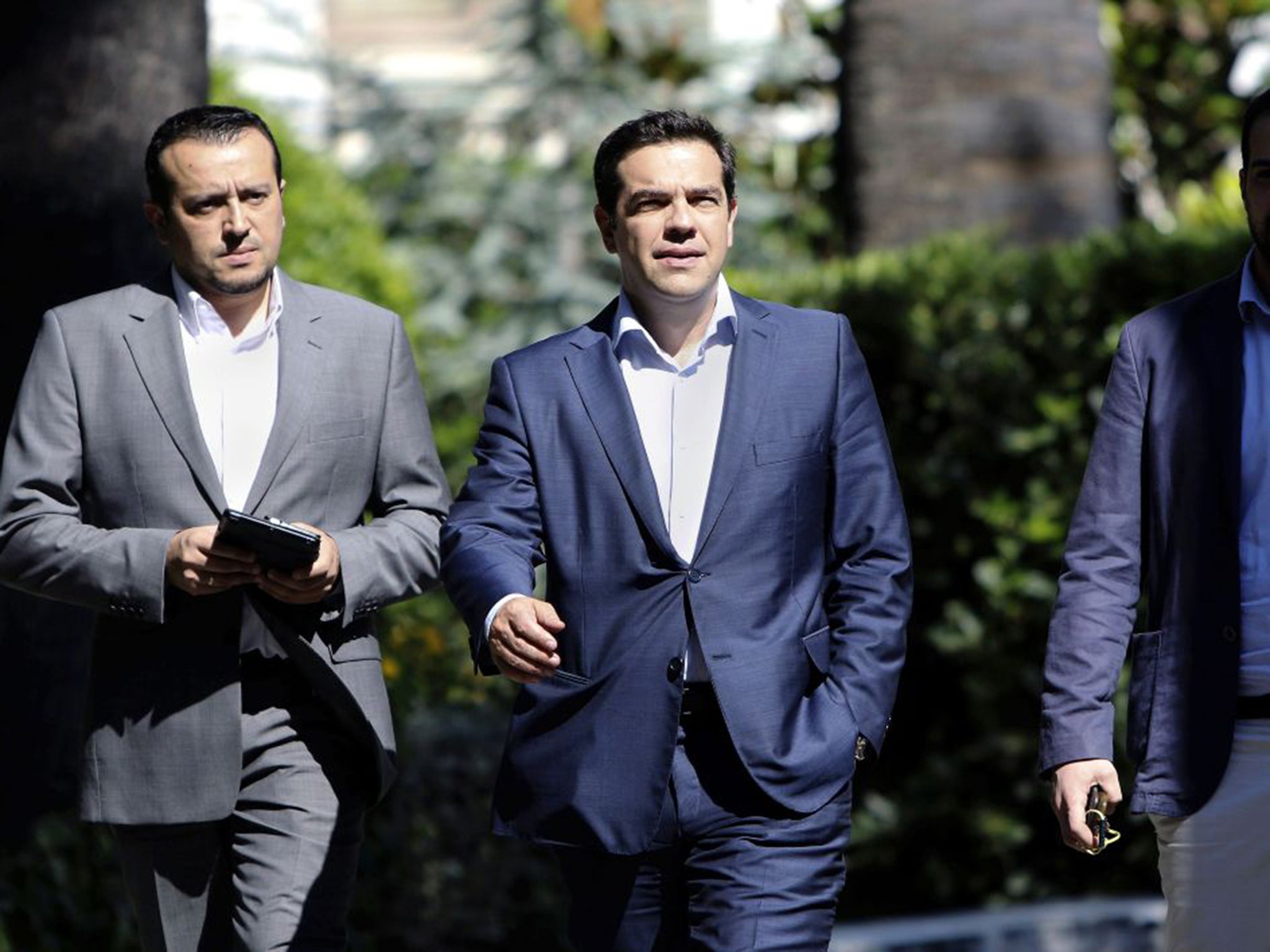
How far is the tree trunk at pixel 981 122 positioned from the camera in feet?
28.1

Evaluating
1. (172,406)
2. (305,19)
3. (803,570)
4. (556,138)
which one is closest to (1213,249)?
(803,570)

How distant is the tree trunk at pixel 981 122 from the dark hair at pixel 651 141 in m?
4.59

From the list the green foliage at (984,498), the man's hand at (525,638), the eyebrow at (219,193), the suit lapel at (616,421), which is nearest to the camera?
the man's hand at (525,638)

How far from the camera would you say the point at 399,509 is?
447 centimetres

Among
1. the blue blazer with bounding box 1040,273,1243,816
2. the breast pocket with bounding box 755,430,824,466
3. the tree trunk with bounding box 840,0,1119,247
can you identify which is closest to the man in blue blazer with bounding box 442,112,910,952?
the breast pocket with bounding box 755,430,824,466

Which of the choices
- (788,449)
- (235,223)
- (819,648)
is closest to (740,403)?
(788,449)

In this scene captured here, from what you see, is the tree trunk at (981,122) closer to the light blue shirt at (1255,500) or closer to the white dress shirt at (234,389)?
the light blue shirt at (1255,500)

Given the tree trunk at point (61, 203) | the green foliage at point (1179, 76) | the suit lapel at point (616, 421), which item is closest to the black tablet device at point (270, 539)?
the suit lapel at point (616, 421)

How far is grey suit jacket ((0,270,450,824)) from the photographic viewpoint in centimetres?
422

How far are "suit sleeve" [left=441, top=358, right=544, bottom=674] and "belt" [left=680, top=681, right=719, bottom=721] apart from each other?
35cm

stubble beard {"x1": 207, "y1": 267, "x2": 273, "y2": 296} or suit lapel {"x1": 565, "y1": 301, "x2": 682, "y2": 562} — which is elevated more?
stubble beard {"x1": 207, "y1": 267, "x2": 273, "y2": 296}

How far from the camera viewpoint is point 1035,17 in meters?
8.65

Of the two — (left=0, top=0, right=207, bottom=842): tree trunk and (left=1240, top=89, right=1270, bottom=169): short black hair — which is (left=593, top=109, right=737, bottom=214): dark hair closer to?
(left=1240, top=89, right=1270, bottom=169): short black hair

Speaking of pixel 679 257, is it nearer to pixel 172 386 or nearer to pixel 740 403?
pixel 740 403
